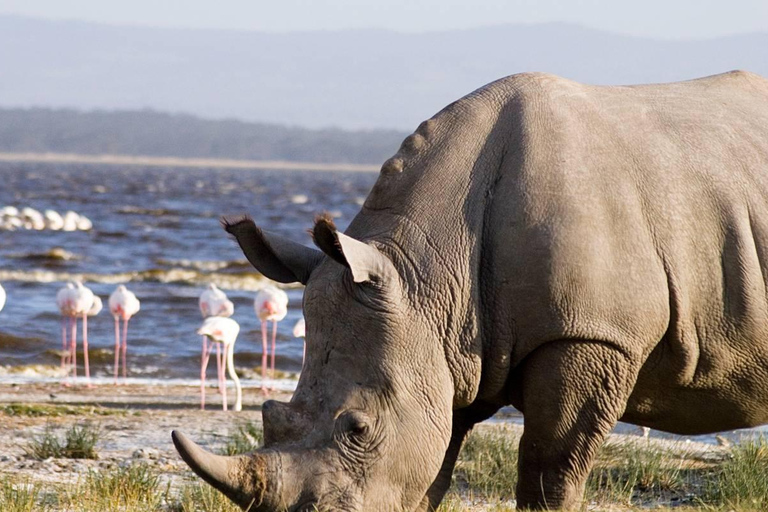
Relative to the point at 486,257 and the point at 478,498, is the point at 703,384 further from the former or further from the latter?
the point at 478,498

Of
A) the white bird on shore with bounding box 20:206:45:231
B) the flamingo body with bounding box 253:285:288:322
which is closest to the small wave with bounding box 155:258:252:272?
the white bird on shore with bounding box 20:206:45:231

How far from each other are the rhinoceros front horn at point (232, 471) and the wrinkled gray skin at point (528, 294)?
0.01 m

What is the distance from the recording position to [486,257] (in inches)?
212

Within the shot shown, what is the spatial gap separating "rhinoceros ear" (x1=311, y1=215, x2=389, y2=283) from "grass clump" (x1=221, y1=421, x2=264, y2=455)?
2.85 metres

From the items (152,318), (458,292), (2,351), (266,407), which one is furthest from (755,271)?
(152,318)

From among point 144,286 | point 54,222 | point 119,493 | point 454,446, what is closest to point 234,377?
point 119,493

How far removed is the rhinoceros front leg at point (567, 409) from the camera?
523cm

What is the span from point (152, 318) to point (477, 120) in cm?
1359

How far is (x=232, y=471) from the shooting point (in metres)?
4.77

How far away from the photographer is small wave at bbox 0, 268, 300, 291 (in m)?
23.0

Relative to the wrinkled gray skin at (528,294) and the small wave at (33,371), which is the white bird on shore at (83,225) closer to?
the small wave at (33,371)

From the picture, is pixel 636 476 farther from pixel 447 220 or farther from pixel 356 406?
pixel 356 406

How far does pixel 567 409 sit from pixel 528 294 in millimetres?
500

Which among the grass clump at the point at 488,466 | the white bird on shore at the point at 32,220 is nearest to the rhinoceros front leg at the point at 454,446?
the grass clump at the point at 488,466
